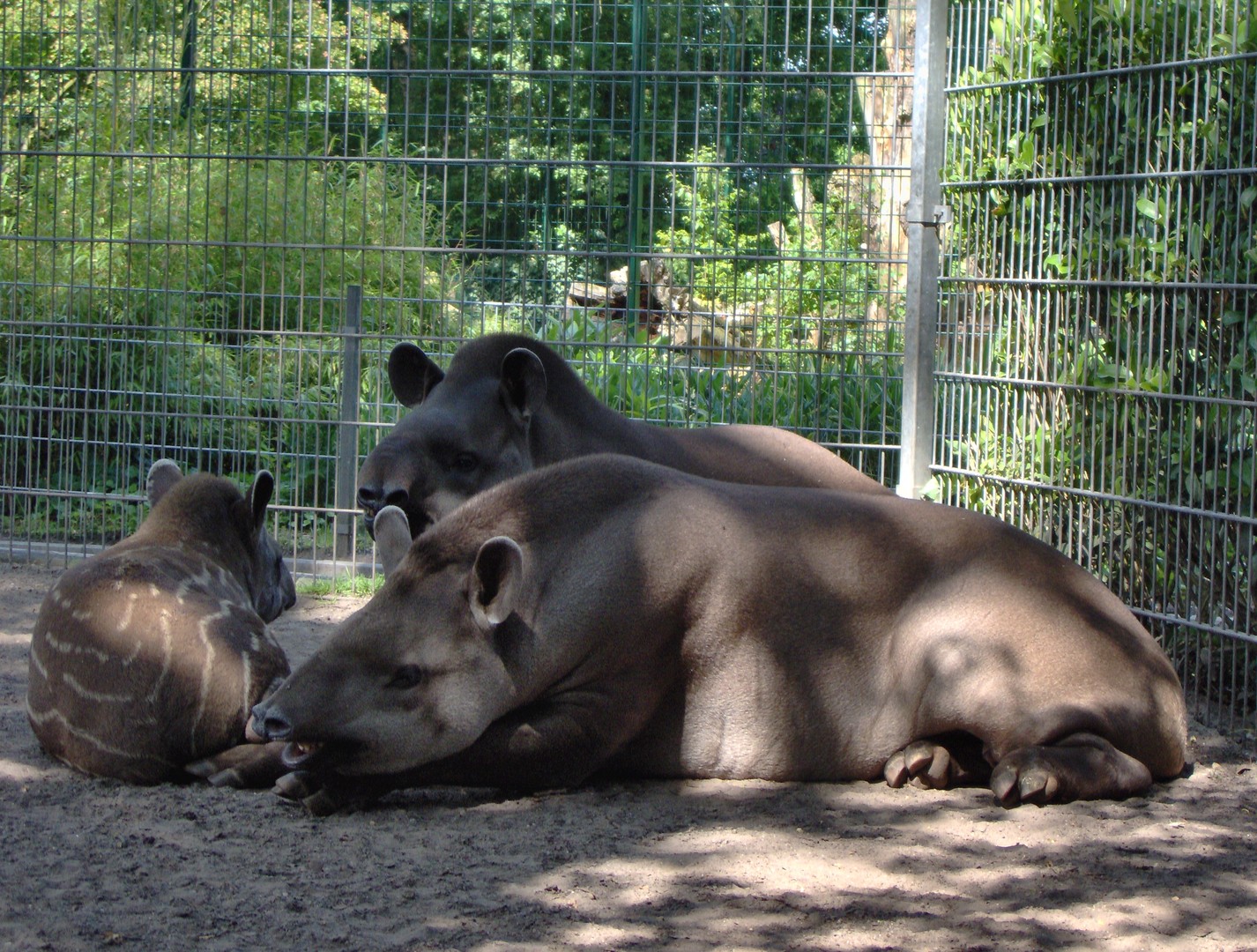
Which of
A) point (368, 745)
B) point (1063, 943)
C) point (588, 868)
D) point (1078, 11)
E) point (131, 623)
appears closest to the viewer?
point (1063, 943)

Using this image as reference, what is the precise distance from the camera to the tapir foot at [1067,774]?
5156 millimetres

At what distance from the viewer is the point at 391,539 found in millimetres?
5773

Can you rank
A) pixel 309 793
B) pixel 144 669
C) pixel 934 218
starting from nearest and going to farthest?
pixel 309 793 → pixel 144 669 → pixel 934 218

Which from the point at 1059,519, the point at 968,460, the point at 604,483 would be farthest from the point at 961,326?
the point at 604,483

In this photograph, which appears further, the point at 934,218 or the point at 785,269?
the point at 785,269

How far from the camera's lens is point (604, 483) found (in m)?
5.66

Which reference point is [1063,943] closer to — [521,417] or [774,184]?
[521,417]

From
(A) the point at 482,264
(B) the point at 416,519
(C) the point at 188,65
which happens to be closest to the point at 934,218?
(A) the point at 482,264

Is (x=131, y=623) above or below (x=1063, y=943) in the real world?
above

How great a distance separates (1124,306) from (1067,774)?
2.74 m

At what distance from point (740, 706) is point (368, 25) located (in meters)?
6.10

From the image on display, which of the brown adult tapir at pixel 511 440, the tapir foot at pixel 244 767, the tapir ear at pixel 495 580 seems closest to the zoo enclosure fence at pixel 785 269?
the brown adult tapir at pixel 511 440

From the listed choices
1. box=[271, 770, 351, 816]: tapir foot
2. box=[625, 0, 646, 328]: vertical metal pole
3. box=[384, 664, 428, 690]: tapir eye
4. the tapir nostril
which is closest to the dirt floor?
box=[271, 770, 351, 816]: tapir foot

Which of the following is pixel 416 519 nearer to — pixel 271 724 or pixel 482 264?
pixel 271 724
